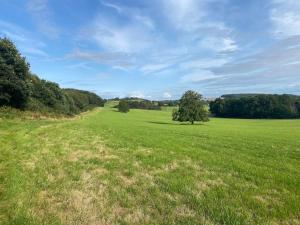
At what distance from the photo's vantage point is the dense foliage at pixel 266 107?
113562 millimetres

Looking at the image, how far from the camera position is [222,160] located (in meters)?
13.8

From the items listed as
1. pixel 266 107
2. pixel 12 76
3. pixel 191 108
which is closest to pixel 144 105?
pixel 266 107

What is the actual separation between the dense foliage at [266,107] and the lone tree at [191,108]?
5258cm

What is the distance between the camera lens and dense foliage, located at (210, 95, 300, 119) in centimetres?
11356

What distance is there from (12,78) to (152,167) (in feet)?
142

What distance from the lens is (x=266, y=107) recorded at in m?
117

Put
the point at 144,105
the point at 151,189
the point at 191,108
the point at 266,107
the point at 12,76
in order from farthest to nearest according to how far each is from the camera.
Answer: the point at 144,105, the point at 266,107, the point at 191,108, the point at 12,76, the point at 151,189

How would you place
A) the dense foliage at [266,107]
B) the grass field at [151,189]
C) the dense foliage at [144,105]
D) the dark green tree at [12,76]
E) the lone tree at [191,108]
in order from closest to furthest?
1. the grass field at [151,189]
2. the dark green tree at [12,76]
3. the lone tree at [191,108]
4. the dense foliage at [266,107]
5. the dense foliage at [144,105]

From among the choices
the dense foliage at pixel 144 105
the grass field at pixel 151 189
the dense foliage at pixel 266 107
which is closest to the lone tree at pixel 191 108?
the dense foliage at pixel 266 107

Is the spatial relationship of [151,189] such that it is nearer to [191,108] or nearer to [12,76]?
[12,76]

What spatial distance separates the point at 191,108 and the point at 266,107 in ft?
185

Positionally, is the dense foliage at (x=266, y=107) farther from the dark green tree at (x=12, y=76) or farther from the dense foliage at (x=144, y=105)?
the dark green tree at (x=12, y=76)

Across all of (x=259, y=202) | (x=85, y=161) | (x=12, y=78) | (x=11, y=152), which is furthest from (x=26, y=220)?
(x=12, y=78)

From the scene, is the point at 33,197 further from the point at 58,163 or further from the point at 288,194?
the point at 288,194
